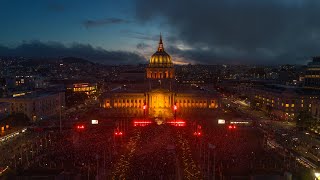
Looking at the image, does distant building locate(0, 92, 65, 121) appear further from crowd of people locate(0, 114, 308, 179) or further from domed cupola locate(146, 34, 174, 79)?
domed cupola locate(146, 34, 174, 79)

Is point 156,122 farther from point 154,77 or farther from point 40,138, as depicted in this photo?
point 154,77

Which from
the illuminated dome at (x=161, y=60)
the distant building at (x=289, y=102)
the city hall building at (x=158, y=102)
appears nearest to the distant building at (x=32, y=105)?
the city hall building at (x=158, y=102)

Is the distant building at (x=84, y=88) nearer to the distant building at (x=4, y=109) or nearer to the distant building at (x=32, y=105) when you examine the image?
the distant building at (x=32, y=105)

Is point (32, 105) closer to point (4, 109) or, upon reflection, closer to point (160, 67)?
point (4, 109)

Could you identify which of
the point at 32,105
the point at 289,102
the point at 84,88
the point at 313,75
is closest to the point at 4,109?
the point at 32,105

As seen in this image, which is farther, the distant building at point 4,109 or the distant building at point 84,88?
the distant building at point 84,88

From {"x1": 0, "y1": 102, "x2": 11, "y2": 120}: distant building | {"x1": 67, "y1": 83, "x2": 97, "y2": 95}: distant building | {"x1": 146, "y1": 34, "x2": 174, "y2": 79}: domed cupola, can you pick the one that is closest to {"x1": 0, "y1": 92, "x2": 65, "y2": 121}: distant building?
{"x1": 0, "y1": 102, "x2": 11, "y2": 120}: distant building

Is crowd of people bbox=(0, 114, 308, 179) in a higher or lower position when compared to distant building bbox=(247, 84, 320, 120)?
lower

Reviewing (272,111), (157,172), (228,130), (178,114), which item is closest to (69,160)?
(157,172)
